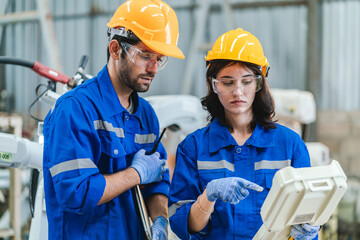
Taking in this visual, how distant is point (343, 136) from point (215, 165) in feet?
14.1

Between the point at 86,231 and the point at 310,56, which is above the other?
the point at 310,56

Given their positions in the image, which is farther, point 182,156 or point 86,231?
point 182,156

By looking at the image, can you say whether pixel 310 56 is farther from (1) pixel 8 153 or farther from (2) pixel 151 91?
(1) pixel 8 153

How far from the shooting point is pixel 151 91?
5742 millimetres

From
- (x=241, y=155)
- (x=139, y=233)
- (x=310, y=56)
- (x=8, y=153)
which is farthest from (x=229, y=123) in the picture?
(x=310, y=56)

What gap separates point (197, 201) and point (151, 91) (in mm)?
4399

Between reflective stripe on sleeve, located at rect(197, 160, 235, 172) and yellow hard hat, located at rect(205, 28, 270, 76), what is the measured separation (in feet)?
1.16

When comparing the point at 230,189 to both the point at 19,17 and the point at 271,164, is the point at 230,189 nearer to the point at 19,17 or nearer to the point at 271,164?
the point at 271,164

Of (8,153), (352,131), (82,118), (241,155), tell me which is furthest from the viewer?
(352,131)

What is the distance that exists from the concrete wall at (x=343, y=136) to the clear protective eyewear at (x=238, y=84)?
403 cm

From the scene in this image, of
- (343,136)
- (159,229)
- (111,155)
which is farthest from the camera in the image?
(343,136)

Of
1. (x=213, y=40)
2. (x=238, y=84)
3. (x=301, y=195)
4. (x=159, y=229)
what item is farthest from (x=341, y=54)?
(x=301, y=195)

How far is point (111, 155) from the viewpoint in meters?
1.43

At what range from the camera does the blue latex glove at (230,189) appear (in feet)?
4.31
